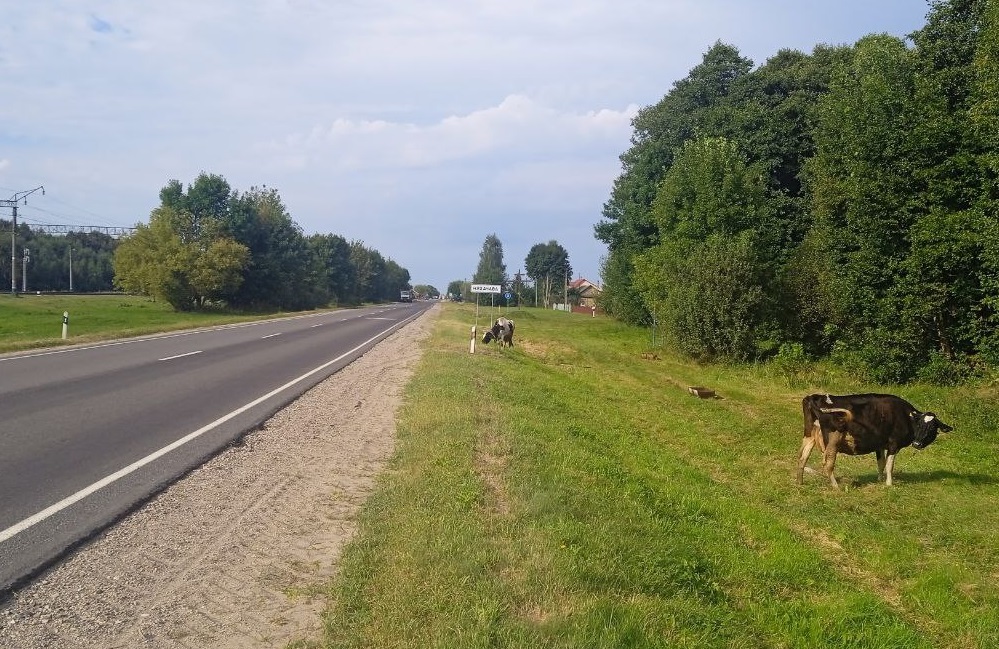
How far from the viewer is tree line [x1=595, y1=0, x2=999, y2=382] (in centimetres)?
1931

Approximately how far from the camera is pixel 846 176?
78.2 ft

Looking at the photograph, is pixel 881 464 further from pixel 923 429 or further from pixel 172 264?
pixel 172 264

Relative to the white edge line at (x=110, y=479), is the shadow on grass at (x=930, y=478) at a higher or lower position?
lower

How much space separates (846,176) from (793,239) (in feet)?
39.3

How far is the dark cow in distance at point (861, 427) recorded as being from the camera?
10.1 meters

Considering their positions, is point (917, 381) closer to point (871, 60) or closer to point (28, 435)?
point (871, 60)

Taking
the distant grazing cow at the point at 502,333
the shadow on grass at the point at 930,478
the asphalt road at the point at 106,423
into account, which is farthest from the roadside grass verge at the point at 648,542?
the distant grazing cow at the point at 502,333

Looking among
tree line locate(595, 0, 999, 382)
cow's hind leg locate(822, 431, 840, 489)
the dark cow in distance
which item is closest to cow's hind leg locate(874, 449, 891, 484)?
the dark cow in distance

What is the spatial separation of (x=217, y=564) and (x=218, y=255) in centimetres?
6357

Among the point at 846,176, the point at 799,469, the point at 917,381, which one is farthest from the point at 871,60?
the point at 799,469

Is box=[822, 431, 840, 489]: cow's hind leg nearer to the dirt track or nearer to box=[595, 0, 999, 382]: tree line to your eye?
the dirt track

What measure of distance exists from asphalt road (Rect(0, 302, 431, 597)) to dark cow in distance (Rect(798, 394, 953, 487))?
26.1ft

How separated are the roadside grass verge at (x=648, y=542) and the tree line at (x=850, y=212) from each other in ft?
23.2

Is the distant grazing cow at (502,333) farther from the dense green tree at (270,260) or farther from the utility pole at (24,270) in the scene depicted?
the utility pole at (24,270)
